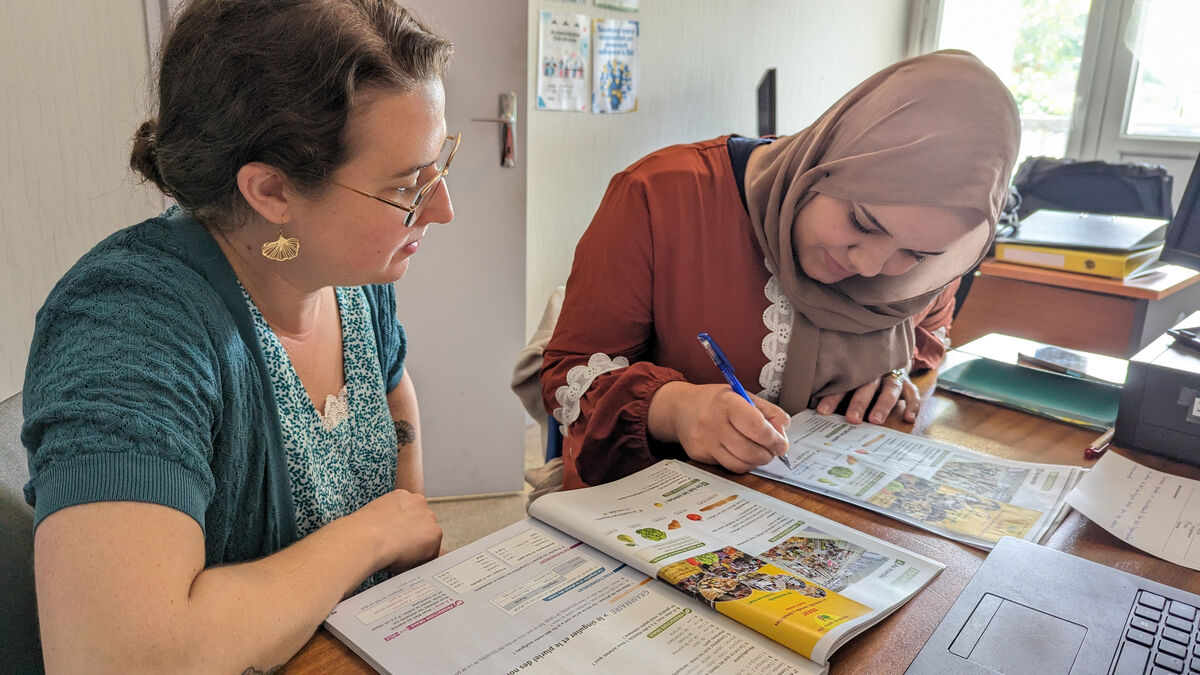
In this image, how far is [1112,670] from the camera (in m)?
0.61

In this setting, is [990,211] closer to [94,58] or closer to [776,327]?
[776,327]

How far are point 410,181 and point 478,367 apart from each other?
162 cm

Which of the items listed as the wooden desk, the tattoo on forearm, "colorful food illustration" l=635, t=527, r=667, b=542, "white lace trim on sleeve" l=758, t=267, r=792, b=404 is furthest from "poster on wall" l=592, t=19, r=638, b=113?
"colorful food illustration" l=635, t=527, r=667, b=542

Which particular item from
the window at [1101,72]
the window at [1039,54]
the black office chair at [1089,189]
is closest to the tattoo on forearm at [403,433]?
the black office chair at [1089,189]

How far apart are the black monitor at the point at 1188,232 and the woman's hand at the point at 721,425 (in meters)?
1.03

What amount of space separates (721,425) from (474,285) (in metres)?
1.53

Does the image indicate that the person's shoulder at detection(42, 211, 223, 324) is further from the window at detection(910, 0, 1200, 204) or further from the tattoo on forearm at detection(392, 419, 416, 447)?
the window at detection(910, 0, 1200, 204)

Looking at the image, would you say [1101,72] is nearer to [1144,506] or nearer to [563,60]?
[563,60]

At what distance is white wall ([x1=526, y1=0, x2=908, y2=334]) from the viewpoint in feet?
9.29

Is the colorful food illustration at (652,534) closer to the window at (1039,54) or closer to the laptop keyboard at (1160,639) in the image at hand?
the laptop keyboard at (1160,639)

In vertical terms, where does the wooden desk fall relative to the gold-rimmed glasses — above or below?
below

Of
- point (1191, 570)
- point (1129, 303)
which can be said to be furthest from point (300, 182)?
point (1129, 303)

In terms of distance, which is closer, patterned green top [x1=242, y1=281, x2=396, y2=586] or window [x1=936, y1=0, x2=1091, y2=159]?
patterned green top [x1=242, y1=281, x2=396, y2=586]

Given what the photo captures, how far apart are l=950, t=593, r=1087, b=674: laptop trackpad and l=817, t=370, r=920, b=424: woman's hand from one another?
0.49 meters
